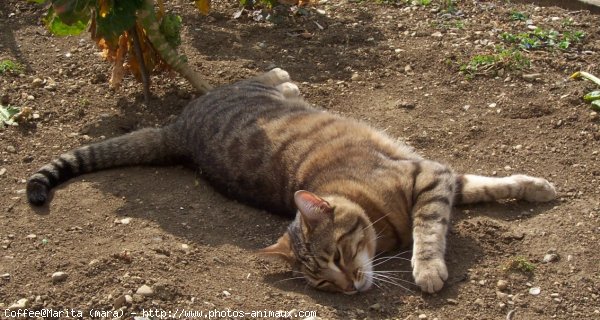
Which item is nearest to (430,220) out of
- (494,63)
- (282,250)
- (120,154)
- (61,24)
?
(282,250)

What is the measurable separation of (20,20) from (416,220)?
6044mm

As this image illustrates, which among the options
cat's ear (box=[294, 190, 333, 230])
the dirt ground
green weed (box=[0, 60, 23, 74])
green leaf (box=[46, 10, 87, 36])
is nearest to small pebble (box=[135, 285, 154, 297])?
the dirt ground

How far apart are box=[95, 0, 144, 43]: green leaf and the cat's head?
7.99ft

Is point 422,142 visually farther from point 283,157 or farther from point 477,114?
point 283,157

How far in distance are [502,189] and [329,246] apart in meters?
1.38

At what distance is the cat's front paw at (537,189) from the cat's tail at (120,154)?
8.85 ft

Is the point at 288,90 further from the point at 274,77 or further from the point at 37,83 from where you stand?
the point at 37,83

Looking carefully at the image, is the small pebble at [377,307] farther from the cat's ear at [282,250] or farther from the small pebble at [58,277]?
the small pebble at [58,277]

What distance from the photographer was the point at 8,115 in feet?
23.1

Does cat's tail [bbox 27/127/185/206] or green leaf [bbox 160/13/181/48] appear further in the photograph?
green leaf [bbox 160/13/181/48]

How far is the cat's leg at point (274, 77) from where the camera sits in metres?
7.25

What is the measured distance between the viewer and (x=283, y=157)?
5.85 meters

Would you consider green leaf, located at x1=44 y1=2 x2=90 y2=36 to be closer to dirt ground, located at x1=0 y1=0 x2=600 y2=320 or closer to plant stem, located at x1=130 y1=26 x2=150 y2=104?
plant stem, located at x1=130 y1=26 x2=150 y2=104

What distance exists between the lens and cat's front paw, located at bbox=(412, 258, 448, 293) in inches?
184
